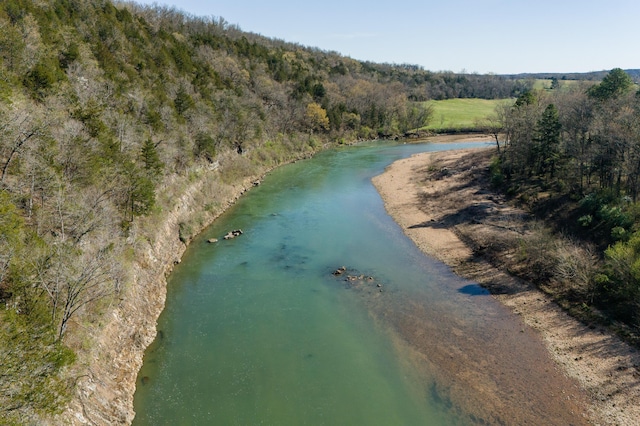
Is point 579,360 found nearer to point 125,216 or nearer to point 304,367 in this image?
point 304,367

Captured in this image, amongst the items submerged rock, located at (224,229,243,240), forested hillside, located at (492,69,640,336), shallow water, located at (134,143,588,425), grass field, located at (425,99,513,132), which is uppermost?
grass field, located at (425,99,513,132)

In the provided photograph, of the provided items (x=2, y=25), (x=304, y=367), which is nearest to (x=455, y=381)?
(x=304, y=367)

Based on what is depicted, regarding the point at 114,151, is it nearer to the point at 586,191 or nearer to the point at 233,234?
the point at 233,234

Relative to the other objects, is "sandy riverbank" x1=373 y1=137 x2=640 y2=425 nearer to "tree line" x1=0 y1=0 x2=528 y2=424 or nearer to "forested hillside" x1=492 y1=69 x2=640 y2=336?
"forested hillside" x1=492 y1=69 x2=640 y2=336

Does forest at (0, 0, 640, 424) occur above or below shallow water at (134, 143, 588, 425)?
above

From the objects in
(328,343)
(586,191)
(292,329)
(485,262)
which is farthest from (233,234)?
(586,191)

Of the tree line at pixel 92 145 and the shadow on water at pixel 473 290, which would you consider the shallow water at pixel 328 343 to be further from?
the tree line at pixel 92 145

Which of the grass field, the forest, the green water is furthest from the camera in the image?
the grass field

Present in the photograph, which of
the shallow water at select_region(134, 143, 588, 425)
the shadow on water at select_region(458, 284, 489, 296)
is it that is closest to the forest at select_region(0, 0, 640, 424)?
the shallow water at select_region(134, 143, 588, 425)
